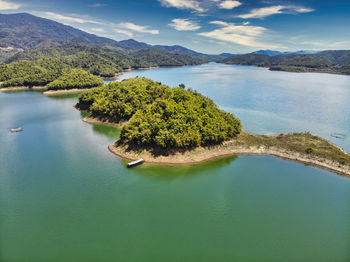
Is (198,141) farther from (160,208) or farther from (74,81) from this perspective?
(74,81)

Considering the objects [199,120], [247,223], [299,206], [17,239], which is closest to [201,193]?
[247,223]

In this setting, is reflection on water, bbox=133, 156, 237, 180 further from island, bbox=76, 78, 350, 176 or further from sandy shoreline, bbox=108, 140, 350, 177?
island, bbox=76, 78, 350, 176

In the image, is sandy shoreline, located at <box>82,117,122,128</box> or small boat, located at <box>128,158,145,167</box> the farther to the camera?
sandy shoreline, located at <box>82,117,122,128</box>

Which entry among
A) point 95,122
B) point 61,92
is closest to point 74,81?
point 61,92

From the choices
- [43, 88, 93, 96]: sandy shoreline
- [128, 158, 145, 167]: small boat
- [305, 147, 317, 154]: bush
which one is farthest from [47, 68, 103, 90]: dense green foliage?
[305, 147, 317, 154]: bush

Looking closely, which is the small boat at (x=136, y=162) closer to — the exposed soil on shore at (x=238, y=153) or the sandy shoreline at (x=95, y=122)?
the exposed soil on shore at (x=238, y=153)

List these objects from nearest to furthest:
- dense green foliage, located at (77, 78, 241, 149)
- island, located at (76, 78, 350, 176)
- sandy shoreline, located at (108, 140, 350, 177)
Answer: sandy shoreline, located at (108, 140, 350, 177)
island, located at (76, 78, 350, 176)
dense green foliage, located at (77, 78, 241, 149)
